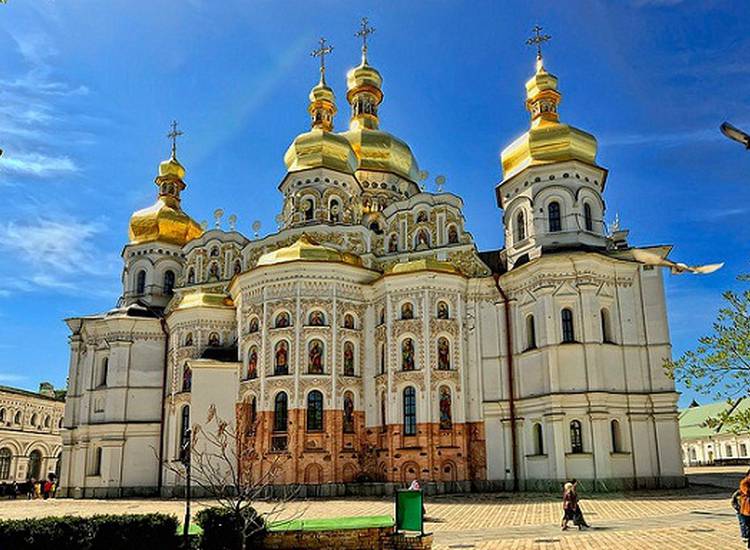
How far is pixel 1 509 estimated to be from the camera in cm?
3241

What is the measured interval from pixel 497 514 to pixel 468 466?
10567 mm

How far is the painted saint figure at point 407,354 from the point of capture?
34625 mm

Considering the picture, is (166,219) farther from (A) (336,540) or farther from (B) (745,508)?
(B) (745,508)

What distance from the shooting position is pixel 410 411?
34.2m

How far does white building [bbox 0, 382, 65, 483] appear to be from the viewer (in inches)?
2347

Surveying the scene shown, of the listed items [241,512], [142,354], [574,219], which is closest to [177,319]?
[142,354]

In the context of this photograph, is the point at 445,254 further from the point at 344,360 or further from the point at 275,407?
the point at 275,407

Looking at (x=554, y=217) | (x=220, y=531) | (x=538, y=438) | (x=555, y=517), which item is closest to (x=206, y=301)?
(x=538, y=438)

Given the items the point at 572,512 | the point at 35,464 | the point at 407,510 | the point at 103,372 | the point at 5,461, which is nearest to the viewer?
the point at 407,510

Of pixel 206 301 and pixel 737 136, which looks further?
pixel 206 301

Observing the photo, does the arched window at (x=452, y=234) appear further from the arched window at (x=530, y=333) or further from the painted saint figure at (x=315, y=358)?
the painted saint figure at (x=315, y=358)

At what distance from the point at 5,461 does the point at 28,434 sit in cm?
283

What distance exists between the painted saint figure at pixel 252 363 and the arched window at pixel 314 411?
319 centimetres

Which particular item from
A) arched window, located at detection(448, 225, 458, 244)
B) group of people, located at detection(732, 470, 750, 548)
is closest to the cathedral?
arched window, located at detection(448, 225, 458, 244)
